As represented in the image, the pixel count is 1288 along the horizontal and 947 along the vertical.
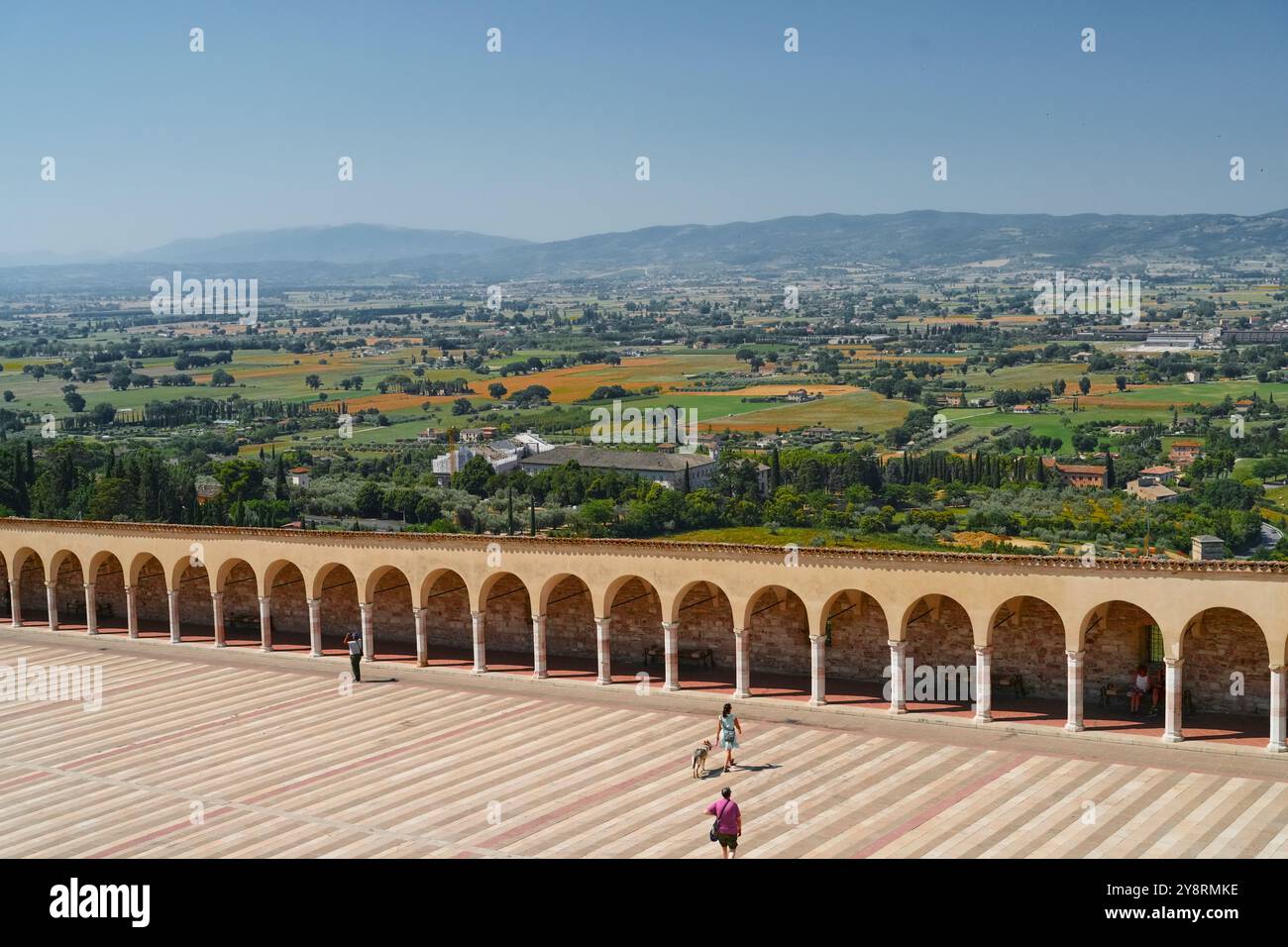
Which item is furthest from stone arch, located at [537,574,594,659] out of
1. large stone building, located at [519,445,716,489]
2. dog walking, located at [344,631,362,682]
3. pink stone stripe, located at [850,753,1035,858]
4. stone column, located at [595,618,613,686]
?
large stone building, located at [519,445,716,489]

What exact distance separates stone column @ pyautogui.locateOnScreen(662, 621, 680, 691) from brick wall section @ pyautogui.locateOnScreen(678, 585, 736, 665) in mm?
1108

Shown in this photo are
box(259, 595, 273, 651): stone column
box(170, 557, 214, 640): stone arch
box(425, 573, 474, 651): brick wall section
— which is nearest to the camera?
box(425, 573, 474, 651): brick wall section

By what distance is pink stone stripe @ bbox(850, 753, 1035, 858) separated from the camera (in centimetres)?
1850

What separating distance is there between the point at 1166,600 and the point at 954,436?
8294cm

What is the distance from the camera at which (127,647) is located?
110 feet

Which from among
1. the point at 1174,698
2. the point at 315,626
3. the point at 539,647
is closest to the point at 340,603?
the point at 315,626

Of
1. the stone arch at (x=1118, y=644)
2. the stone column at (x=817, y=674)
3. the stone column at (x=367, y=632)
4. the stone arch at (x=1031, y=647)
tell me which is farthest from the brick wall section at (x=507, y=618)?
the stone arch at (x=1118, y=644)

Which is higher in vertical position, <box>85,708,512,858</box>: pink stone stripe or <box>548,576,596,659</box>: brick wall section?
<box>548,576,596,659</box>: brick wall section

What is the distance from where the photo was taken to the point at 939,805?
20.0m

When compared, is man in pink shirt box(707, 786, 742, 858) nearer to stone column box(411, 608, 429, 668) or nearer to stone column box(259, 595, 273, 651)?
stone column box(411, 608, 429, 668)

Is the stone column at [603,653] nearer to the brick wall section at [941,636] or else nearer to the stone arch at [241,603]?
the brick wall section at [941,636]

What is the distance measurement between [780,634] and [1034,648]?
4.83 meters

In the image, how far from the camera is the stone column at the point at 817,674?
83.0ft

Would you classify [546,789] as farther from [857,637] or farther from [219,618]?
[219,618]
